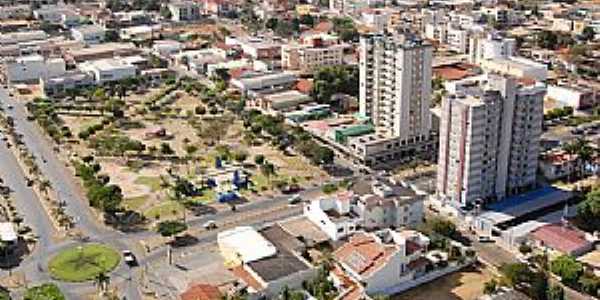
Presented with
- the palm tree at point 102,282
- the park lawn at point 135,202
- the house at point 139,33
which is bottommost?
the palm tree at point 102,282

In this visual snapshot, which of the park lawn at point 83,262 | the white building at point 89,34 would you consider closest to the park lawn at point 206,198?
the park lawn at point 83,262

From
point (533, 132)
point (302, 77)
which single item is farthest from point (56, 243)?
point (302, 77)

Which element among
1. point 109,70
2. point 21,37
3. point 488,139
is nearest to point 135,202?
point 488,139

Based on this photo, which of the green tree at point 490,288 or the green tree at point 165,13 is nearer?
the green tree at point 490,288

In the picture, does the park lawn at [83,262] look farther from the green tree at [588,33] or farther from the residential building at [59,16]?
the green tree at [588,33]

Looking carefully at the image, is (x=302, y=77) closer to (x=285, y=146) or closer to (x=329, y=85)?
(x=329, y=85)

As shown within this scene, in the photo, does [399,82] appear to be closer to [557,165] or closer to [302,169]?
[302,169]
